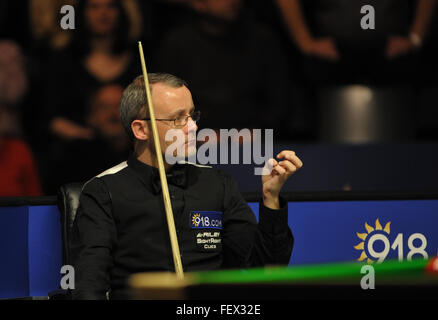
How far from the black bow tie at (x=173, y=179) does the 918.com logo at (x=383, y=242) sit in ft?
2.83

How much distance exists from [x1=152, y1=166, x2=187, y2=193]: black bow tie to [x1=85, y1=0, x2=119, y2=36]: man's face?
2.15 meters

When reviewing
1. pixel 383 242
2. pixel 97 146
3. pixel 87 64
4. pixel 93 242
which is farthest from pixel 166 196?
pixel 87 64

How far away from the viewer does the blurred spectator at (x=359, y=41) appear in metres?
4.65

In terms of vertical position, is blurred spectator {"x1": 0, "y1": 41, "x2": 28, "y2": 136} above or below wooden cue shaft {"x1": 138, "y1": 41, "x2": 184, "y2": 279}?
above

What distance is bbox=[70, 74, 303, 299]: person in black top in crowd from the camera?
7.83ft

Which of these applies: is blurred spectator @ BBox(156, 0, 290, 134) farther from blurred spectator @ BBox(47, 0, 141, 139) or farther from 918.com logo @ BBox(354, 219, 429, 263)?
918.com logo @ BBox(354, 219, 429, 263)

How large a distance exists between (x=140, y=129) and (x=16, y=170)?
181 cm

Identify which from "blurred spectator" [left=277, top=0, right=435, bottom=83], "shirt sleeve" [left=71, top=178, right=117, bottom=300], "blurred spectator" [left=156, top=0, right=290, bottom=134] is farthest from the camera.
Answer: "blurred spectator" [left=277, top=0, right=435, bottom=83]

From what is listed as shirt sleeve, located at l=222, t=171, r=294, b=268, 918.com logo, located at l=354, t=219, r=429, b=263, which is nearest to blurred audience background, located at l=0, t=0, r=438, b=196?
918.com logo, located at l=354, t=219, r=429, b=263

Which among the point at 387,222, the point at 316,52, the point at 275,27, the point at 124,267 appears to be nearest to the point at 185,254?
the point at 124,267

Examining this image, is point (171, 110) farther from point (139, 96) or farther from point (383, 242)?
point (383, 242)

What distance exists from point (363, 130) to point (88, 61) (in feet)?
5.23

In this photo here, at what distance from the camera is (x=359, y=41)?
4660mm

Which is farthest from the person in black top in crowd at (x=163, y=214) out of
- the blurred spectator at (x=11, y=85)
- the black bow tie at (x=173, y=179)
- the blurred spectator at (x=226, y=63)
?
the blurred spectator at (x=11, y=85)
